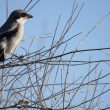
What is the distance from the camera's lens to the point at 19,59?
2781 millimetres

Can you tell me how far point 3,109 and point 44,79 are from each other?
433 millimetres

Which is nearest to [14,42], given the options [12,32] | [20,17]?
[12,32]

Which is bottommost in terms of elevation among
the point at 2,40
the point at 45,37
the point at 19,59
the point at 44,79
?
the point at 44,79

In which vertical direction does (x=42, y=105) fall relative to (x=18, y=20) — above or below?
below

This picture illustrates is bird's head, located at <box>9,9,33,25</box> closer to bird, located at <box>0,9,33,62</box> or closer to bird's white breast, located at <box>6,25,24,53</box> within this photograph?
bird, located at <box>0,9,33,62</box>

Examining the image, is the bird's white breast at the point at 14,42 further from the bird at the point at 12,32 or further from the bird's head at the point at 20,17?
the bird's head at the point at 20,17

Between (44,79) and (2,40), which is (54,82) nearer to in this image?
(44,79)

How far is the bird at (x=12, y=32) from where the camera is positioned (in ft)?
14.1

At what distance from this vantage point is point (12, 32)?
4.55 m

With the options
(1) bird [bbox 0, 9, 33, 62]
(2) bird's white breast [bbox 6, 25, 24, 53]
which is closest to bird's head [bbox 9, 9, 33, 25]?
(1) bird [bbox 0, 9, 33, 62]

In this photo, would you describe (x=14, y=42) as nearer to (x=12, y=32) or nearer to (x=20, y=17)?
(x=12, y=32)

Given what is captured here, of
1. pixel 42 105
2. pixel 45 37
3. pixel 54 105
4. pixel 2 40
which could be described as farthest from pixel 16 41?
pixel 42 105

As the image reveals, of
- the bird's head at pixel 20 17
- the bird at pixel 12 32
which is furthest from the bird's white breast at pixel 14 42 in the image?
the bird's head at pixel 20 17

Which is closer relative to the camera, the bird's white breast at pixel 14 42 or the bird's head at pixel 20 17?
the bird's white breast at pixel 14 42
